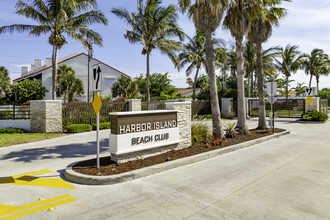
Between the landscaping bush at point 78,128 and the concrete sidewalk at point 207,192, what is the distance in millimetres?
5710

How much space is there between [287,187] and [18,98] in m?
31.5

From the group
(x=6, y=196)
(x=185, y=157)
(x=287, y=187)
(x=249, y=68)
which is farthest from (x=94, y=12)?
(x=249, y=68)

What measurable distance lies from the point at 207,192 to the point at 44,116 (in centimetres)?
1175

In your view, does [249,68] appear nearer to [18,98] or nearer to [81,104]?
[81,104]

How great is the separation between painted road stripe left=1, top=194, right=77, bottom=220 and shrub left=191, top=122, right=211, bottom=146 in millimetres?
5542

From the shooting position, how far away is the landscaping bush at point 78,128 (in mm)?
14125

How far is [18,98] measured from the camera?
1141 inches

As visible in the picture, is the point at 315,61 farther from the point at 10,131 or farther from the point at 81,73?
the point at 10,131

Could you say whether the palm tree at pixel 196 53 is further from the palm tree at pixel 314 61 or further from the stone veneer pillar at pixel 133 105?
the palm tree at pixel 314 61

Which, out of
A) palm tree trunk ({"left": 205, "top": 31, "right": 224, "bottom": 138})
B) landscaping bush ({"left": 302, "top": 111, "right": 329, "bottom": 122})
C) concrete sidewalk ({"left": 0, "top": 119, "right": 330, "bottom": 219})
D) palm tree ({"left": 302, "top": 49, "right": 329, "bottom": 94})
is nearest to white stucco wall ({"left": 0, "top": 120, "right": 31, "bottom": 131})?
concrete sidewalk ({"left": 0, "top": 119, "right": 330, "bottom": 219})

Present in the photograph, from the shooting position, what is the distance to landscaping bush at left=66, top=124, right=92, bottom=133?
14.1m

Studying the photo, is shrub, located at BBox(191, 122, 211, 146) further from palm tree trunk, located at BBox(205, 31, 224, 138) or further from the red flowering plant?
palm tree trunk, located at BBox(205, 31, 224, 138)

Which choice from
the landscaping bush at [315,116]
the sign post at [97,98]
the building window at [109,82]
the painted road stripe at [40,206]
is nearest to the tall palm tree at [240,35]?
the sign post at [97,98]

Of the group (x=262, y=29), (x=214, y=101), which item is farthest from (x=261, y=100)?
(x=214, y=101)
